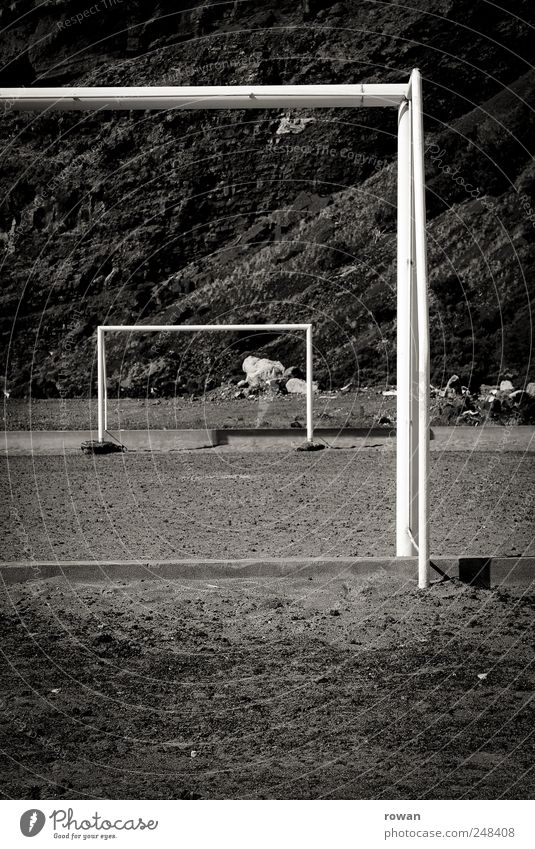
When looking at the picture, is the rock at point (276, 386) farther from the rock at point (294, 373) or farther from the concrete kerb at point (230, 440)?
the concrete kerb at point (230, 440)

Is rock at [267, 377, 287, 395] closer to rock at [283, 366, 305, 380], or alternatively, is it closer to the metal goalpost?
rock at [283, 366, 305, 380]

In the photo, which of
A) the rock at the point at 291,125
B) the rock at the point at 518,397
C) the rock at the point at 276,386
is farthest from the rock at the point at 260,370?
the rock at the point at 291,125

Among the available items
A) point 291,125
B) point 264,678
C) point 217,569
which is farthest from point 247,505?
point 291,125

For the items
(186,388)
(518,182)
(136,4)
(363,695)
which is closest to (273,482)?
(363,695)

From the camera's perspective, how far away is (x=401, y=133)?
5.19 meters

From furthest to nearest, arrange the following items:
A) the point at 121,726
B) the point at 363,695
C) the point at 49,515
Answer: the point at 49,515
the point at 363,695
the point at 121,726

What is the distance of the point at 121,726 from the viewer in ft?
10.4

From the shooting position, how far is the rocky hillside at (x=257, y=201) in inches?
1101

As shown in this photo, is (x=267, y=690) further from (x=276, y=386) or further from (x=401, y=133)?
(x=276, y=386)

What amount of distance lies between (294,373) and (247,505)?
18.6 metres

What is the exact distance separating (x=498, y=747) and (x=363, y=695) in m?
0.55

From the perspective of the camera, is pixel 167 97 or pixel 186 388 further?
pixel 186 388

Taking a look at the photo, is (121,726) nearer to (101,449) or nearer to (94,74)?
(101,449)
